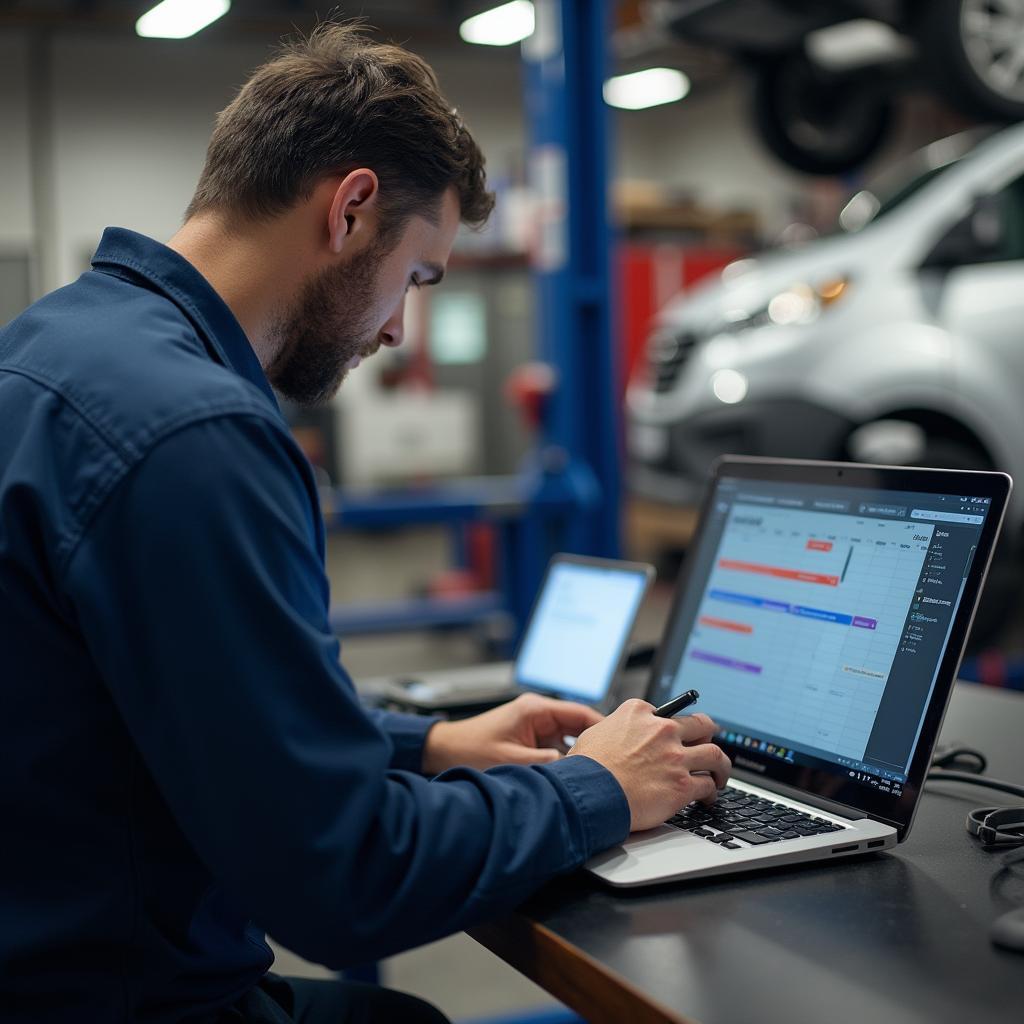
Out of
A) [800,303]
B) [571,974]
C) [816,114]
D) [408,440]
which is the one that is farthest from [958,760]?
[408,440]

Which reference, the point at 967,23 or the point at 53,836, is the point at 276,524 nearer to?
the point at 53,836

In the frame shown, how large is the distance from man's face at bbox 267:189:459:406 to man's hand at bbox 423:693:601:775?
0.36m

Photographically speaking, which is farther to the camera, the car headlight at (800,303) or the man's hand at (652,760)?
the car headlight at (800,303)

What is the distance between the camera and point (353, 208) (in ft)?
3.49

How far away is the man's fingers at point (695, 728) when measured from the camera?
1.05 meters

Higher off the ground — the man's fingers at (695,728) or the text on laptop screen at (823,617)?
the text on laptop screen at (823,617)

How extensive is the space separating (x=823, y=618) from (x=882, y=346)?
3.28 metres

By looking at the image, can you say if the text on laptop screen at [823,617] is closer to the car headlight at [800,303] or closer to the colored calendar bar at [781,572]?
the colored calendar bar at [781,572]

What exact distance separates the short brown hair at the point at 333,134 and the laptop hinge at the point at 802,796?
23.2 inches

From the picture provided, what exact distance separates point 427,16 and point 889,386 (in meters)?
3.62

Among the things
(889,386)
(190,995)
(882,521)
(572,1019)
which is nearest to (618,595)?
(882,521)

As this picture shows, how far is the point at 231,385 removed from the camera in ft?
2.75

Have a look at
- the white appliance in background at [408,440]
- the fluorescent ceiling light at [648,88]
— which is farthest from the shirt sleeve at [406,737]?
the fluorescent ceiling light at [648,88]

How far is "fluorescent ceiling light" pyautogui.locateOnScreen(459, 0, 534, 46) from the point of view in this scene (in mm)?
6070
